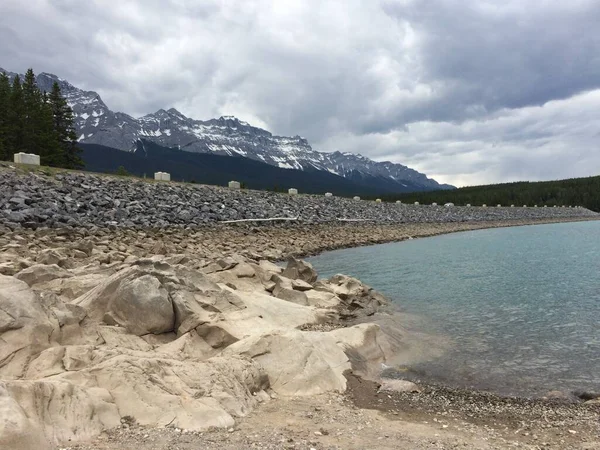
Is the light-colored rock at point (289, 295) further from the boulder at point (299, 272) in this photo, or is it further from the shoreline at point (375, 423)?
the boulder at point (299, 272)

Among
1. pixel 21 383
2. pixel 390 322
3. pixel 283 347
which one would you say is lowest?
pixel 390 322

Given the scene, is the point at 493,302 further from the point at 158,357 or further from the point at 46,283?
the point at 46,283

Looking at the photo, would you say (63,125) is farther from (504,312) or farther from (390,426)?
(390,426)

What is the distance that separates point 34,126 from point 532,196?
527 feet

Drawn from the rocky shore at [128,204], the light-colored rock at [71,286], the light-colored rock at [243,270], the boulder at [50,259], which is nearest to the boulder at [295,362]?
the light-colored rock at [71,286]

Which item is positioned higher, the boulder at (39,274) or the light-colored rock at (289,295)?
the boulder at (39,274)

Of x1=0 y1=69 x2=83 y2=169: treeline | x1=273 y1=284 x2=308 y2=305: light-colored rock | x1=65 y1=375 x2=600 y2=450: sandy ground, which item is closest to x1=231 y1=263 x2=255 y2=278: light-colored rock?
x1=273 y1=284 x2=308 y2=305: light-colored rock

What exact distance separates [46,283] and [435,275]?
2010 centimetres

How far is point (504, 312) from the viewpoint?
52.0 ft

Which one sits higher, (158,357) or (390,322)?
(158,357)

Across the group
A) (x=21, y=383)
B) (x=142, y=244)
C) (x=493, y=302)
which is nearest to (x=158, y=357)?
(x=21, y=383)

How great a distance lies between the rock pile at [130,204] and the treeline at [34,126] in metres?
17.5

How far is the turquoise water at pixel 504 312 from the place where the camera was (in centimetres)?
1016

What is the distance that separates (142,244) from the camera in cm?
2583
